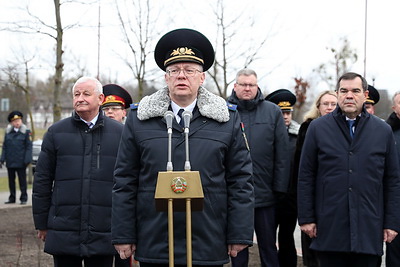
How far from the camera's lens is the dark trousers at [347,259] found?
4.53 metres

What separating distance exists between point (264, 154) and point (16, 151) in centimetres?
863

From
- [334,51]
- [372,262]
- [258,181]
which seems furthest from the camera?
[334,51]

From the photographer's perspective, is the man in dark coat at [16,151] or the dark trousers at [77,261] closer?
the dark trousers at [77,261]

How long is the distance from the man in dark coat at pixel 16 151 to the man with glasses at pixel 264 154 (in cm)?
839

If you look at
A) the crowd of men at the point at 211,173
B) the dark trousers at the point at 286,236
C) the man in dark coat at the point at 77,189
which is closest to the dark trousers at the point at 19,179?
the crowd of men at the point at 211,173

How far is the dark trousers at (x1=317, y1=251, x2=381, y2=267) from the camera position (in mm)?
4531

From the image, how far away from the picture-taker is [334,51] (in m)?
30.7

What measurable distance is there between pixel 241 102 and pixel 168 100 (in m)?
2.52

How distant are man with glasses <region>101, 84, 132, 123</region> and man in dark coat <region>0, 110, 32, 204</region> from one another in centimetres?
704

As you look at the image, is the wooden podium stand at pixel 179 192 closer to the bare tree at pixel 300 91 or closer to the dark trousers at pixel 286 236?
the dark trousers at pixel 286 236

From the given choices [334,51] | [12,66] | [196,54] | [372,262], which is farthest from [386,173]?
[334,51]

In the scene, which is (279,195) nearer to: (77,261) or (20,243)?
(77,261)

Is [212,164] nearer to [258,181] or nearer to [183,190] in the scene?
[183,190]

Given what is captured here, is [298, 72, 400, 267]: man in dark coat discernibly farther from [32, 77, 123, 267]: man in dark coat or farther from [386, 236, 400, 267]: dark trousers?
[32, 77, 123, 267]: man in dark coat
